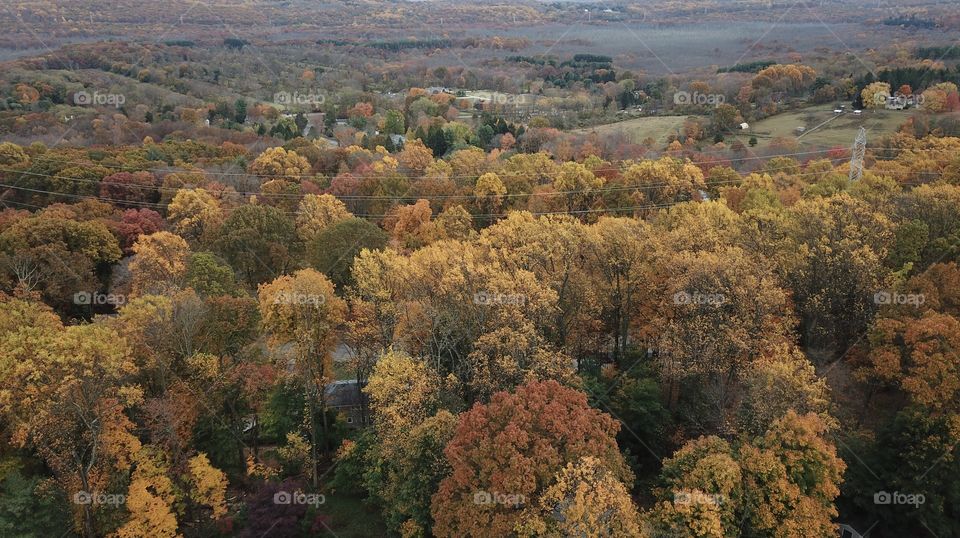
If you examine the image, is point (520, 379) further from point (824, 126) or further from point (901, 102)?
point (901, 102)

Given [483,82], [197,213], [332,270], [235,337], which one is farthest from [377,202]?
[483,82]

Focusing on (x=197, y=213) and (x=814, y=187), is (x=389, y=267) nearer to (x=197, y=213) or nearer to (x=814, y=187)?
(x=197, y=213)

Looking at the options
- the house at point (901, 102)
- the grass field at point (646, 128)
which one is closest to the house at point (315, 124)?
the grass field at point (646, 128)

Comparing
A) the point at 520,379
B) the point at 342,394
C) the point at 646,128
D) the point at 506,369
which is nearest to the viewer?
the point at 506,369

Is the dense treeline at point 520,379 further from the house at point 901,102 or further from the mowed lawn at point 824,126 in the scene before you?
the house at point 901,102

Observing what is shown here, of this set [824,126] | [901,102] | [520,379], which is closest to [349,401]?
[520,379]

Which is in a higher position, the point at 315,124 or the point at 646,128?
the point at 646,128
